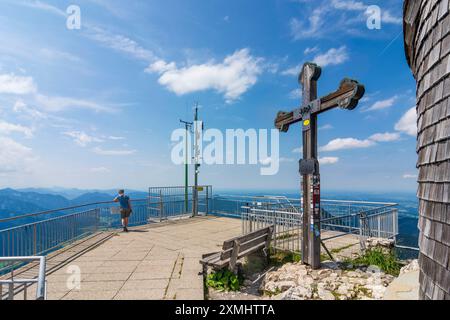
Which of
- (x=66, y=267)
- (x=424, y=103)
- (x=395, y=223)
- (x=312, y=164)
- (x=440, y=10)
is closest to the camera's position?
(x=440, y=10)

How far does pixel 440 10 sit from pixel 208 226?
1029cm

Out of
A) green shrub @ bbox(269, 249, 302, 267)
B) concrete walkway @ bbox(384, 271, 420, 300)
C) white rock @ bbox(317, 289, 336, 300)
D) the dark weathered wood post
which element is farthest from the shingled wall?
green shrub @ bbox(269, 249, 302, 267)

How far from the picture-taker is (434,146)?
8.93 ft

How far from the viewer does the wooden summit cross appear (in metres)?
5.47

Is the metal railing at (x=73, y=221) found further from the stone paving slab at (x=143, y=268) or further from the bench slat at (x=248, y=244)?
the bench slat at (x=248, y=244)

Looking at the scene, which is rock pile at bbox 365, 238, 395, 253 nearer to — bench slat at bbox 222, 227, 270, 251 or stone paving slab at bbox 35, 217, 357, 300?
stone paving slab at bbox 35, 217, 357, 300

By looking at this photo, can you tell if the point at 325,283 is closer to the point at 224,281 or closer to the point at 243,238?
the point at 243,238

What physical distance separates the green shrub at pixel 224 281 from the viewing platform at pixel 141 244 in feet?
0.78

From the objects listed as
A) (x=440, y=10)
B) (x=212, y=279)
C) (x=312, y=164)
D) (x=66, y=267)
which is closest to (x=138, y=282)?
(x=212, y=279)

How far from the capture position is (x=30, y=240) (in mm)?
6578

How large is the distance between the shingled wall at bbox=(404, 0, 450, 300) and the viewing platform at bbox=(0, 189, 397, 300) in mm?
2897

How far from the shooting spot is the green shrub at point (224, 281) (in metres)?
5.09
